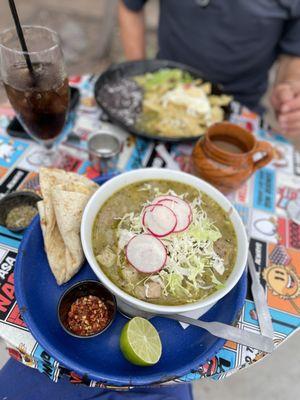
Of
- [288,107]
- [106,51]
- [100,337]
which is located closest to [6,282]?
[100,337]

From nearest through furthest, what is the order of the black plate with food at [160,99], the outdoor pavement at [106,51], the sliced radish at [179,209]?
1. the sliced radish at [179,209]
2. the black plate with food at [160,99]
3. the outdoor pavement at [106,51]

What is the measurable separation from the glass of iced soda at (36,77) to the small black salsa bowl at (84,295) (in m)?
0.82

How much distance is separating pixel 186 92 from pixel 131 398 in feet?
6.17

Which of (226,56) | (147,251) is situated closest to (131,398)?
(147,251)

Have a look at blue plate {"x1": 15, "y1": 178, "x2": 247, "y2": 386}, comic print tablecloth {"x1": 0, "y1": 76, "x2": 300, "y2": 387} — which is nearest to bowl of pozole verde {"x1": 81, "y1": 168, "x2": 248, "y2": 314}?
blue plate {"x1": 15, "y1": 178, "x2": 247, "y2": 386}

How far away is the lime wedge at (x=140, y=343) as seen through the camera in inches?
48.1

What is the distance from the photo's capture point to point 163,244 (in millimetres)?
1412

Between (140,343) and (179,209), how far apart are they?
0.54 metres

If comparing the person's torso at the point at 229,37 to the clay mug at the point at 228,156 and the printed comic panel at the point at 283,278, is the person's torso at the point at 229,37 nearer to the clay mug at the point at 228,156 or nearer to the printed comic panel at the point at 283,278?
the clay mug at the point at 228,156

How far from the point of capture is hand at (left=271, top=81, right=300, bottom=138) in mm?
2354

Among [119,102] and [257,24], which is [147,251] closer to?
[119,102]

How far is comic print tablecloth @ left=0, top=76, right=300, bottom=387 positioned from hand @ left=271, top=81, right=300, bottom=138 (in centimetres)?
12

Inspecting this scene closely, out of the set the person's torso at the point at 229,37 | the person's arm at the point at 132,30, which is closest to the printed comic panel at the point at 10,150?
the person's torso at the point at 229,37

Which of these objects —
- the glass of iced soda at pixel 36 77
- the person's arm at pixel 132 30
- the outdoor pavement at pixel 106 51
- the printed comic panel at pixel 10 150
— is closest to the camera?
the glass of iced soda at pixel 36 77
